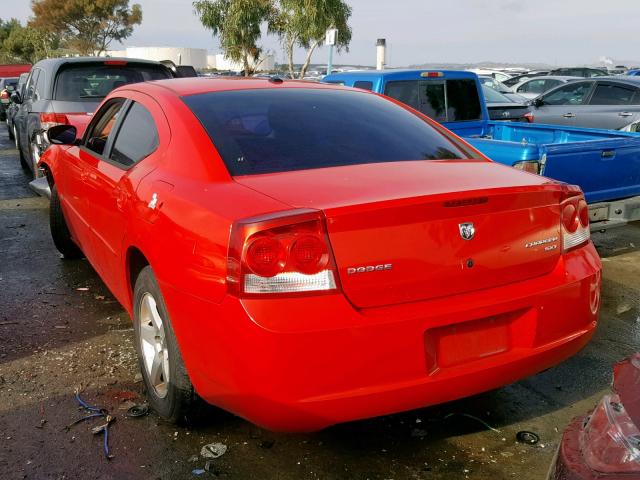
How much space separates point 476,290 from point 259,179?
3.33ft

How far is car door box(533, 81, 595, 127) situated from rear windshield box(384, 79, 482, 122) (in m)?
4.21

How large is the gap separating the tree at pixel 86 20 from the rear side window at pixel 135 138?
4956 centimetres

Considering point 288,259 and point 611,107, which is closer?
point 288,259

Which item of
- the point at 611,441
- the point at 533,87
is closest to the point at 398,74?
the point at 611,441

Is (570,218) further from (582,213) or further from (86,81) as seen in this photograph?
(86,81)

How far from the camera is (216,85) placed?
3.77 meters

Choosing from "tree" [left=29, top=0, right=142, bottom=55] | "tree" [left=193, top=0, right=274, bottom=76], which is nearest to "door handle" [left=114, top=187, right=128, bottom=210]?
"tree" [left=193, top=0, right=274, bottom=76]

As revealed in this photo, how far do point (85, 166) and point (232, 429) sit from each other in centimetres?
217

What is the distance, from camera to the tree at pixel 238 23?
1110 inches

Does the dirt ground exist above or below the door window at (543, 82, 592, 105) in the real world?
below

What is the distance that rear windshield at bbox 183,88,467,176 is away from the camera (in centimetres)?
311

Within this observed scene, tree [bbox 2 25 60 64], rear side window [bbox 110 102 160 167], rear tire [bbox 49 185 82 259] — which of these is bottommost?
rear tire [bbox 49 185 82 259]

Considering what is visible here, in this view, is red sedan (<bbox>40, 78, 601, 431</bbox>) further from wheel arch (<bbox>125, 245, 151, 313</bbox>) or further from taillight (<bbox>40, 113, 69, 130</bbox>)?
taillight (<bbox>40, 113, 69, 130</bbox>)

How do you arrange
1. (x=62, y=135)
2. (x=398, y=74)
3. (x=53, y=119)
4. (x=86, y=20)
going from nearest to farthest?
1. (x=62, y=135)
2. (x=398, y=74)
3. (x=53, y=119)
4. (x=86, y=20)
